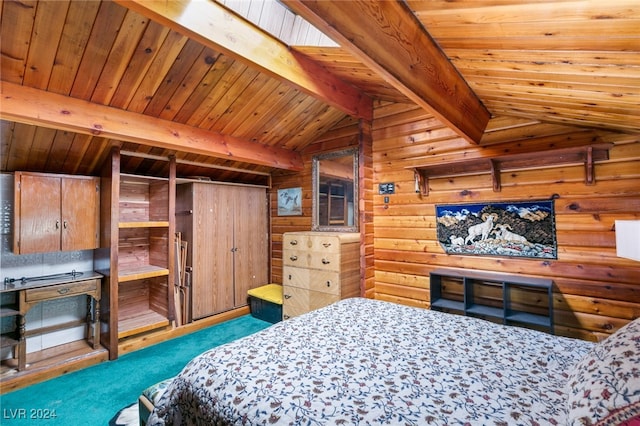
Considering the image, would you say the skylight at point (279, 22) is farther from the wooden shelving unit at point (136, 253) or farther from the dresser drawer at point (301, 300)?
the dresser drawer at point (301, 300)

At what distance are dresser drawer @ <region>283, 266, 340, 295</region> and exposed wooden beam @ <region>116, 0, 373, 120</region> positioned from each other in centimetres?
187

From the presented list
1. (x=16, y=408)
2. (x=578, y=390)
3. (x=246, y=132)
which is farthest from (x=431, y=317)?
(x=16, y=408)

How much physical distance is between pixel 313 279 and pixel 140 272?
198 cm

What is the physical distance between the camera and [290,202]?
14.7ft

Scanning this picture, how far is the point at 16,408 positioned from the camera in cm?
221

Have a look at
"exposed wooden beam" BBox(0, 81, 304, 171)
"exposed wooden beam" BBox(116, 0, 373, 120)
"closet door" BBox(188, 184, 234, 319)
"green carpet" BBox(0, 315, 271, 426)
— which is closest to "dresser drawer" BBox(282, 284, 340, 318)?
"green carpet" BBox(0, 315, 271, 426)

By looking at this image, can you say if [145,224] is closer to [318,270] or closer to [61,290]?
[61,290]

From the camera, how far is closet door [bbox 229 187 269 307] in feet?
14.1

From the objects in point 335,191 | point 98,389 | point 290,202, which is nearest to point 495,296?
point 335,191

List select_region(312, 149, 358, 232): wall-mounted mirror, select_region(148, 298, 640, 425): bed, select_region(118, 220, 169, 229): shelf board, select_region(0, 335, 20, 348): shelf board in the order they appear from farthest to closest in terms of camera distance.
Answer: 1. select_region(312, 149, 358, 232): wall-mounted mirror
2. select_region(118, 220, 169, 229): shelf board
3. select_region(0, 335, 20, 348): shelf board
4. select_region(148, 298, 640, 425): bed

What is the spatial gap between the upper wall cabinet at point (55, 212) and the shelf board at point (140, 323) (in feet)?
3.09

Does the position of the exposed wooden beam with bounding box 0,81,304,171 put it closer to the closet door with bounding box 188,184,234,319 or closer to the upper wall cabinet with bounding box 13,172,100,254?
the closet door with bounding box 188,184,234,319

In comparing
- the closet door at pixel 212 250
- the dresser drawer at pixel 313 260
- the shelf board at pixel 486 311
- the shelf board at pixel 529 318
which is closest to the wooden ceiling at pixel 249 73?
the closet door at pixel 212 250

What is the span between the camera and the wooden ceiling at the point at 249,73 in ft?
4.12
